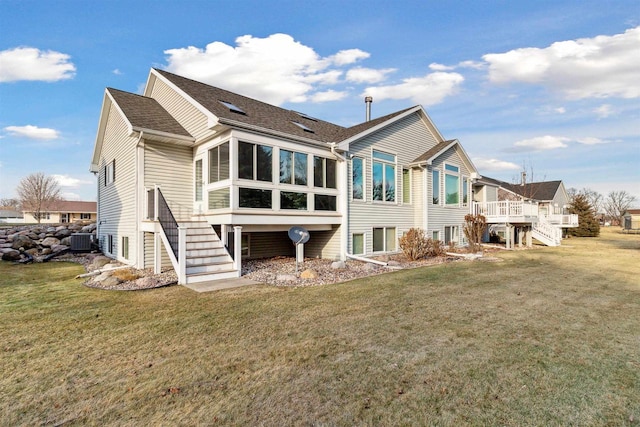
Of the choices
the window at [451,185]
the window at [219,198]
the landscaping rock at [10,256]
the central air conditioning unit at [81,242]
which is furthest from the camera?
the window at [451,185]

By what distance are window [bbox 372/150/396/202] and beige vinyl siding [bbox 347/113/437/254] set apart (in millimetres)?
227

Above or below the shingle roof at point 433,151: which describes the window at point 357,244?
below

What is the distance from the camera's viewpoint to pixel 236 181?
9227 mm

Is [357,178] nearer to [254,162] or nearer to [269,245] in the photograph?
[269,245]

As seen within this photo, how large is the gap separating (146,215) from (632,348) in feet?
37.4

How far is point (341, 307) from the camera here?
19.2 feet

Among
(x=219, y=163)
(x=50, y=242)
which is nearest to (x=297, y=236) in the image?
(x=219, y=163)

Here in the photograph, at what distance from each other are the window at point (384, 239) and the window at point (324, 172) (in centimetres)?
325

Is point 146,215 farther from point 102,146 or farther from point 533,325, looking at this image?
point 533,325

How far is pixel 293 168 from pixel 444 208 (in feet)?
31.4

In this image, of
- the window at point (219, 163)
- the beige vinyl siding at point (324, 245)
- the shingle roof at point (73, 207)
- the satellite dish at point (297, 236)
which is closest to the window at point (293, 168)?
the satellite dish at point (297, 236)

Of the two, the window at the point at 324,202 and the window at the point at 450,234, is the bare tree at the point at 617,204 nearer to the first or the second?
the window at the point at 450,234

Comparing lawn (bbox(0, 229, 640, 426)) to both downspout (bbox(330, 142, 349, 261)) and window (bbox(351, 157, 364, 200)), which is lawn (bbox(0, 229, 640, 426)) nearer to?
downspout (bbox(330, 142, 349, 261))

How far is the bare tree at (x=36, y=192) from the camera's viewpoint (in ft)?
146
